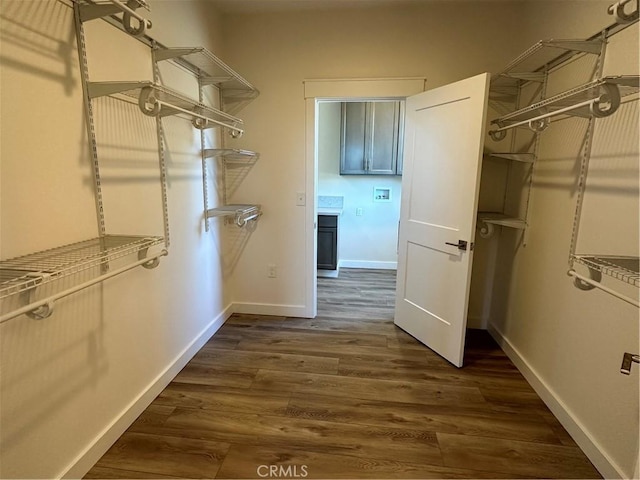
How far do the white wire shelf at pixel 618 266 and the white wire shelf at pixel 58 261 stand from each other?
6.10 feet

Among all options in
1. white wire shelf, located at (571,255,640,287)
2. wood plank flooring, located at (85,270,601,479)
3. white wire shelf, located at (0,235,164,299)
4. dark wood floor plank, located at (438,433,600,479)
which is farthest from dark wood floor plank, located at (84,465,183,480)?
white wire shelf, located at (571,255,640,287)

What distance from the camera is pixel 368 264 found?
5.00m

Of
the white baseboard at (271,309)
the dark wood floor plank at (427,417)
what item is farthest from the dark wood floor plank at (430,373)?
the white baseboard at (271,309)

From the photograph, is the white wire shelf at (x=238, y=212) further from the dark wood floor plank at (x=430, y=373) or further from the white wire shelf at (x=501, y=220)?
the white wire shelf at (x=501, y=220)

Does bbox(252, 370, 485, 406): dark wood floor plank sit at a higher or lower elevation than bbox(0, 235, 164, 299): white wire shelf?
lower

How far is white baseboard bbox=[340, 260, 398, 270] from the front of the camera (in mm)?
4941

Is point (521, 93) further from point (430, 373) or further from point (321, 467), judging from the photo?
point (321, 467)

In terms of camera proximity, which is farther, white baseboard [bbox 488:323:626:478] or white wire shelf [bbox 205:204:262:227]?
white wire shelf [bbox 205:204:262:227]

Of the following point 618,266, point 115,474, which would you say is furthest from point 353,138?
point 115,474

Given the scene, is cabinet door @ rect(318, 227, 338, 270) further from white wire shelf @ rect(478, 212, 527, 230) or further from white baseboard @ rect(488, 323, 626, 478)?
white baseboard @ rect(488, 323, 626, 478)

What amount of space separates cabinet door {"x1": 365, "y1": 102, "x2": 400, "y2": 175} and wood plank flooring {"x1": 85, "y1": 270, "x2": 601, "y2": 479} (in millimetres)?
2477

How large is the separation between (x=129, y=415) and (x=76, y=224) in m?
1.08

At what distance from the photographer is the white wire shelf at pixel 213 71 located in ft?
6.41

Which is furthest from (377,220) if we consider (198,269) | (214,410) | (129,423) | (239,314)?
(129,423)
